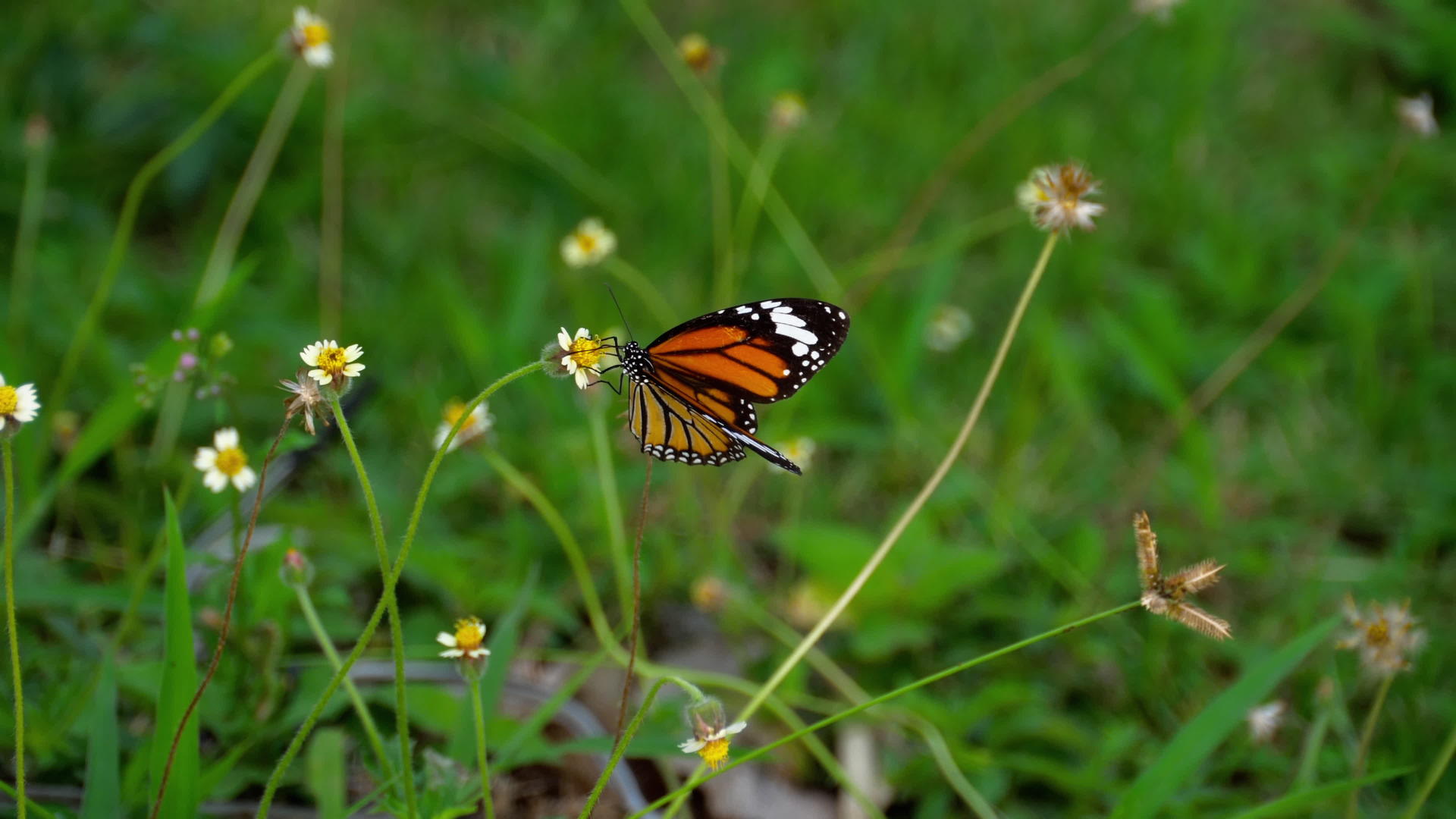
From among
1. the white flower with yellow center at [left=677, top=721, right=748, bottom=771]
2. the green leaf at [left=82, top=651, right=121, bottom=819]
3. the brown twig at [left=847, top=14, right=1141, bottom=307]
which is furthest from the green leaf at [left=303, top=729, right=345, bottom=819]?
the brown twig at [left=847, top=14, right=1141, bottom=307]

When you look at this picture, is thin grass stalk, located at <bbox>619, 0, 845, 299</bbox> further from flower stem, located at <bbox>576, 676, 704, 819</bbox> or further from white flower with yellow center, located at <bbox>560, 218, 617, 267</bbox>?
flower stem, located at <bbox>576, 676, 704, 819</bbox>

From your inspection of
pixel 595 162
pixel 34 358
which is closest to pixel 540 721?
pixel 34 358

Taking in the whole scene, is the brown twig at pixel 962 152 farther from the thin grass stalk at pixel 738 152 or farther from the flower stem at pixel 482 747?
the flower stem at pixel 482 747

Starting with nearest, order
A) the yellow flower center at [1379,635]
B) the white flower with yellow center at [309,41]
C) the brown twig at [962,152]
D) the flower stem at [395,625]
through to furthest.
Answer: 1. the flower stem at [395,625]
2. the yellow flower center at [1379,635]
3. the white flower with yellow center at [309,41]
4. the brown twig at [962,152]

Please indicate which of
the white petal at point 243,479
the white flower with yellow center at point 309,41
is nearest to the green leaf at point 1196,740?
the white petal at point 243,479

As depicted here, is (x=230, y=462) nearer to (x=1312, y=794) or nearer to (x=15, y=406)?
(x=15, y=406)
